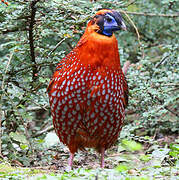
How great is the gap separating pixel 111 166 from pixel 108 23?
1.76 meters

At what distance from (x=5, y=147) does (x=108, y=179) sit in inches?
83.0

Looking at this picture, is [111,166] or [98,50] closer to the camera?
[98,50]

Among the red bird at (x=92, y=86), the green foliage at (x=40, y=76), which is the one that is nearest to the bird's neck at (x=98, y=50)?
the red bird at (x=92, y=86)

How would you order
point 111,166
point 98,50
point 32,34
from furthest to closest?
point 111,166 < point 32,34 < point 98,50

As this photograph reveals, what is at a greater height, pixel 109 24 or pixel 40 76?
pixel 109 24

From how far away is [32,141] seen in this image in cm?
445

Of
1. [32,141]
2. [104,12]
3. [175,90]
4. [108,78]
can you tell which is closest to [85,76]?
[108,78]

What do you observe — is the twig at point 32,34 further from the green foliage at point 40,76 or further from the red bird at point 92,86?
the red bird at point 92,86

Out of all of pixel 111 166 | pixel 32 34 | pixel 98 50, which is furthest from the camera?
pixel 111 166

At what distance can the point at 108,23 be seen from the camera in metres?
3.54

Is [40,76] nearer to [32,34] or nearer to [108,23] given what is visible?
[32,34]

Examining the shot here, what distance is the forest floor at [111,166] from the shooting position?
2.78 m

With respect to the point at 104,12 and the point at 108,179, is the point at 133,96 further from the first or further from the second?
the point at 108,179

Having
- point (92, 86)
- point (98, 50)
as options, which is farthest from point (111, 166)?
point (98, 50)
